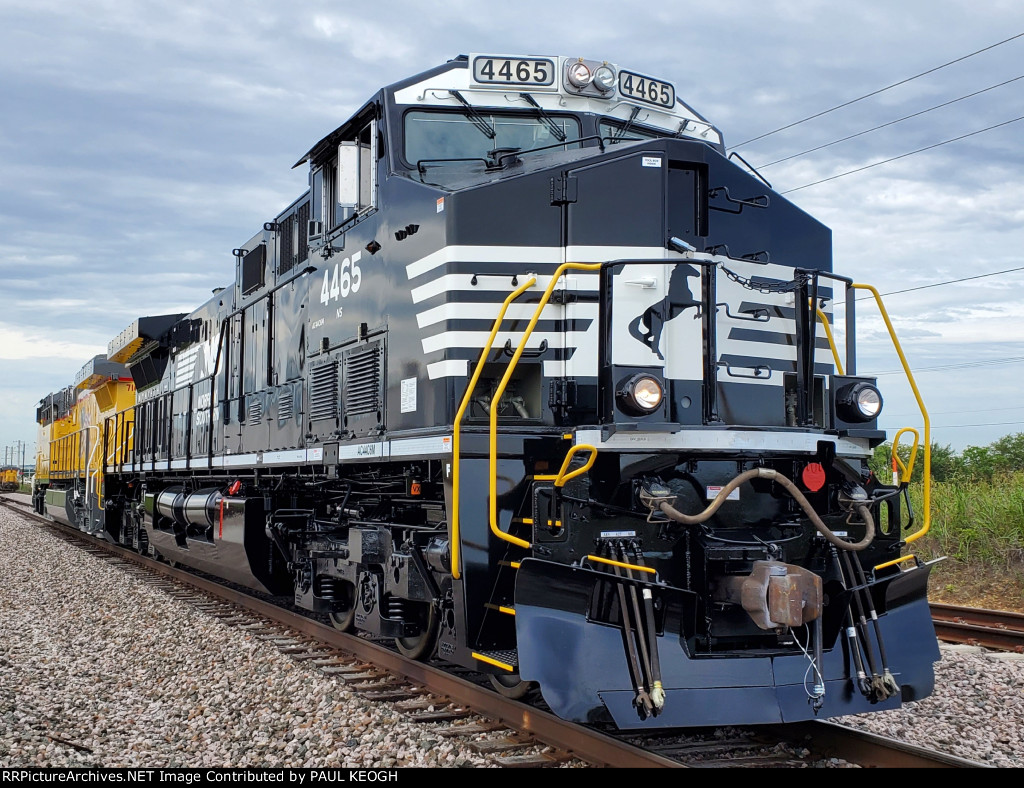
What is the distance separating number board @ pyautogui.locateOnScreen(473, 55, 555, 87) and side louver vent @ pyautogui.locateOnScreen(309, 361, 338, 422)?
230 centimetres

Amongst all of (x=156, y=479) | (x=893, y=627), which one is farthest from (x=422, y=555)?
(x=156, y=479)

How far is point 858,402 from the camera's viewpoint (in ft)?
17.1

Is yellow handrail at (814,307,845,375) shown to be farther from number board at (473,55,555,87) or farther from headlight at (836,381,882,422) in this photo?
number board at (473,55,555,87)

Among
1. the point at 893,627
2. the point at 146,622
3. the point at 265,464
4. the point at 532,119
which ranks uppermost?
the point at 532,119

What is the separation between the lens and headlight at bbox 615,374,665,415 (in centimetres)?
465

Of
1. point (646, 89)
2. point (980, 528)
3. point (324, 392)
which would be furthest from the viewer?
point (980, 528)

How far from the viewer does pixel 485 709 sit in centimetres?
534

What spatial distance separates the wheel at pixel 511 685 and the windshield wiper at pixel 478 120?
3298 millimetres

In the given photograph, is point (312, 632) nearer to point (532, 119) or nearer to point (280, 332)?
point (280, 332)

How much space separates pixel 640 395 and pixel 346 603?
3.77m

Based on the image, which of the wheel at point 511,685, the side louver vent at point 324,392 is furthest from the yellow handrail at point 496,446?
the side louver vent at point 324,392

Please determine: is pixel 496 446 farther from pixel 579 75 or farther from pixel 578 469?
pixel 579 75

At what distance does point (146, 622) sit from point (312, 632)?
2.14 meters

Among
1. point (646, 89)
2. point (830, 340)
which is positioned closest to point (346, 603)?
point (830, 340)
